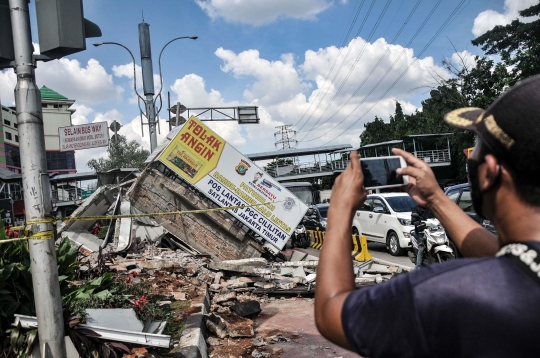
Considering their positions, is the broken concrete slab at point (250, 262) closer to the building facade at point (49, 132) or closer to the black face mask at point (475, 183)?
the black face mask at point (475, 183)

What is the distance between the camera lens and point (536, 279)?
0.98 m

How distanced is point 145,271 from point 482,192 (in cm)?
811

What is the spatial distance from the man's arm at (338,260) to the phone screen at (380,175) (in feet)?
1.72

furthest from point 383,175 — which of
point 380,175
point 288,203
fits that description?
point 288,203

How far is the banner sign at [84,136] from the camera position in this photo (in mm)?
10727

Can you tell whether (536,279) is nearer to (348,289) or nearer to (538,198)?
(538,198)

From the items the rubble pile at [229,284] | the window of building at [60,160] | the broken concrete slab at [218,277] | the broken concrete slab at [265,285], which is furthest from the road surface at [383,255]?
the window of building at [60,160]

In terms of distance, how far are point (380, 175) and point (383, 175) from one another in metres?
0.06

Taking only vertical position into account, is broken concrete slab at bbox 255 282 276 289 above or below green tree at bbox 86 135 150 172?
below

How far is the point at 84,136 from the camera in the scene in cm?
1080

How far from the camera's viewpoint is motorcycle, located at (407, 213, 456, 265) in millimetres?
7861

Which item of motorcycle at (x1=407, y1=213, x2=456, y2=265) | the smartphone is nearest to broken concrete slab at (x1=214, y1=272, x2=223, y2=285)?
motorcycle at (x1=407, y1=213, x2=456, y2=265)

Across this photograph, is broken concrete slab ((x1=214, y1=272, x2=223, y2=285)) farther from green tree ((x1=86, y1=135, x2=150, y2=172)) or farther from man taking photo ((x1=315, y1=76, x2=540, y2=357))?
green tree ((x1=86, y1=135, x2=150, y2=172))

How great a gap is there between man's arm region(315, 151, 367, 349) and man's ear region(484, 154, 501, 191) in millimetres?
364
